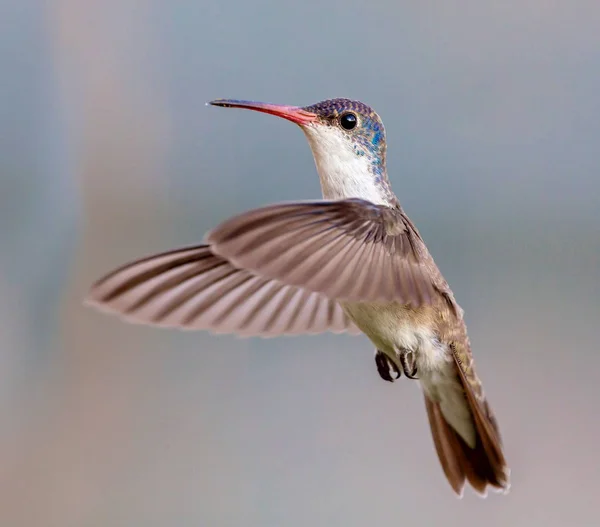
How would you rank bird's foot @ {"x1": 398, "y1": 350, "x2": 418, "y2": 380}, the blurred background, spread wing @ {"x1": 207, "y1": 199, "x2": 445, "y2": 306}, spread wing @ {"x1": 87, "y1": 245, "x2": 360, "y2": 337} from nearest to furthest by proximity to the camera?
spread wing @ {"x1": 207, "y1": 199, "x2": 445, "y2": 306} < spread wing @ {"x1": 87, "y1": 245, "x2": 360, "y2": 337} < bird's foot @ {"x1": 398, "y1": 350, "x2": 418, "y2": 380} < the blurred background

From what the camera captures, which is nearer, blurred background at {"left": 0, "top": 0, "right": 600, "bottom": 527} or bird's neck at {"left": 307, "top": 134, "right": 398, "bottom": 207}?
bird's neck at {"left": 307, "top": 134, "right": 398, "bottom": 207}

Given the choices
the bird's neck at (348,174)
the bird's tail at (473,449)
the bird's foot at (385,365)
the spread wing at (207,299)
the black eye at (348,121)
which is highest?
the black eye at (348,121)

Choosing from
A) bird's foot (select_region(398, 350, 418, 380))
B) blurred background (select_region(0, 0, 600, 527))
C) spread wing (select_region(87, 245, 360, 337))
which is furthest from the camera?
blurred background (select_region(0, 0, 600, 527))

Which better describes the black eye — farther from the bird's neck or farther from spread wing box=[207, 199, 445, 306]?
spread wing box=[207, 199, 445, 306]

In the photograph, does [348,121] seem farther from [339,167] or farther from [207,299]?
[207,299]

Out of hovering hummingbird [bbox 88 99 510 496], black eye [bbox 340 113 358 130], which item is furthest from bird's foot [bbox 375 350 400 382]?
black eye [bbox 340 113 358 130]

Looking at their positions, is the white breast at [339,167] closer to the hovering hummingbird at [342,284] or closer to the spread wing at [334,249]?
the hovering hummingbird at [342,284]

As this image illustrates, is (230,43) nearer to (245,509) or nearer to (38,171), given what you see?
(38,171)

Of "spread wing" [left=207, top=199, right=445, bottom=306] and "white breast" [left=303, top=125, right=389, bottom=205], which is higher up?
"white breast" [left=303, top=125, right=389, bottom=205]

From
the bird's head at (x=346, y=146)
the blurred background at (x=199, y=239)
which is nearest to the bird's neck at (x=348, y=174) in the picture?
the bird's head at (x=346, y=146)

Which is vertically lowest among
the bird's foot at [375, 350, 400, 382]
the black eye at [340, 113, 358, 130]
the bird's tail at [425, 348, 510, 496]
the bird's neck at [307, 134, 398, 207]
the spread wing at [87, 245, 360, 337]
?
the bird's tail at [425, 348, 510, 496]
